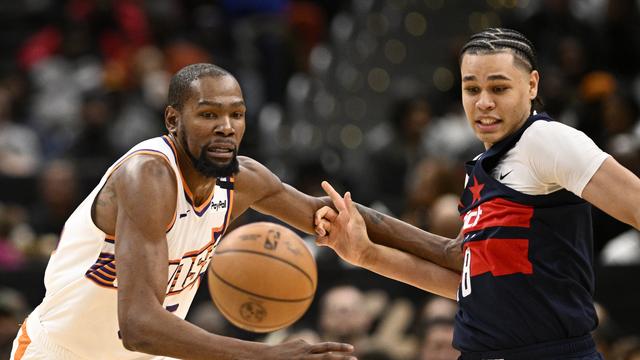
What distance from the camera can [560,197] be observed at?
→ 4484 mm

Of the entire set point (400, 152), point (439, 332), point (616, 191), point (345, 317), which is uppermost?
point (400, 152)

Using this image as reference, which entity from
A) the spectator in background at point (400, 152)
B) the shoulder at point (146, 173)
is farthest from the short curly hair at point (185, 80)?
the spectator in background at point (400, 152)

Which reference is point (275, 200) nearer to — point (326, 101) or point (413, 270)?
point (413, 270)

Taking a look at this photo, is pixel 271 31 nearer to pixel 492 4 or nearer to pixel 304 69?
pixel 304 69

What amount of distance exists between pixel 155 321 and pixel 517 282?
1668 millimetres

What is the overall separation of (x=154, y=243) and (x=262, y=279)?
138 centimetres

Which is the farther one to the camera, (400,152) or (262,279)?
(400,152)

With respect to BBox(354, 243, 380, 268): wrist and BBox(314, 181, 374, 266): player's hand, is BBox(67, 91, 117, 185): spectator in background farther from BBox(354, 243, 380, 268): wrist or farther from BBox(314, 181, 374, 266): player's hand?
BBox(354, 243, 380, 268): wrist

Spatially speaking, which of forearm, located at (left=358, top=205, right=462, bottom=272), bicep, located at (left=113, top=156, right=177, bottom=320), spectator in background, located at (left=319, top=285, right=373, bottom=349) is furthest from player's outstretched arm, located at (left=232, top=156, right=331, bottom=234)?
spectator in background, located at (left=319, top=285, right=373, bottom=349)

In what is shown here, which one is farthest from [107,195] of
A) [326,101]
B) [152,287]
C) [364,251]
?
[326,101]

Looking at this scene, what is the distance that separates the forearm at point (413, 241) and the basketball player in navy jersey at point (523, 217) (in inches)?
28.8

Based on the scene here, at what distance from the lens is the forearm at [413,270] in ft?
18.2

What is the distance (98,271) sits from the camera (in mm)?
5082

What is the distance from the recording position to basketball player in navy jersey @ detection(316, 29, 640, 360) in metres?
4.33
